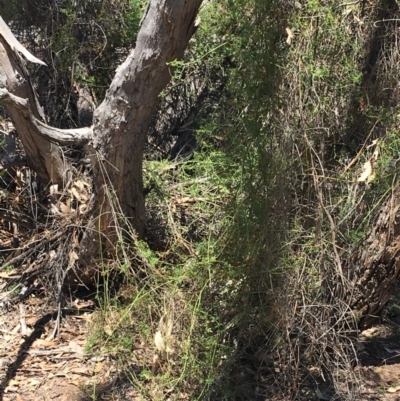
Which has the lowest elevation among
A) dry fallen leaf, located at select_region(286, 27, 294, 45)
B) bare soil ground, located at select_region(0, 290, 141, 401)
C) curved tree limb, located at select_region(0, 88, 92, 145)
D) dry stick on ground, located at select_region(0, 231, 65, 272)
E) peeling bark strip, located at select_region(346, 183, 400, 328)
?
bare soil ground, located at select_region(0, 290, 141, 401)

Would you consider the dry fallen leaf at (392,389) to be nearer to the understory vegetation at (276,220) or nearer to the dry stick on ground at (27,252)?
the understory vegetation at (276,220)

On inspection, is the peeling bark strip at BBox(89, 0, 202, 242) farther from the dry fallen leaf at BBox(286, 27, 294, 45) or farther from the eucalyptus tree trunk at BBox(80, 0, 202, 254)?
the dry fallen leaf at BBox(286, 27, 294, 45)

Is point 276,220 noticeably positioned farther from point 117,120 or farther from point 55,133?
point 55,133

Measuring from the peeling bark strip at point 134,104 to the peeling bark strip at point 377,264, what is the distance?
1669 mm

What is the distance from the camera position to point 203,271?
422cm

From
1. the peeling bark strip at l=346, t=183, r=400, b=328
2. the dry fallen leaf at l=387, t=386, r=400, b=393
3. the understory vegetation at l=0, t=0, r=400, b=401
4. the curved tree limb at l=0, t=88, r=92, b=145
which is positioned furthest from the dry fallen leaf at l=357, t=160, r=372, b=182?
the curved tree limb at l=0, t=88, r=92, b=145

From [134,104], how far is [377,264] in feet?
6.47

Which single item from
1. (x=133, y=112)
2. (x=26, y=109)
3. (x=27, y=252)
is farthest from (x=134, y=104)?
(x=27, y=252)

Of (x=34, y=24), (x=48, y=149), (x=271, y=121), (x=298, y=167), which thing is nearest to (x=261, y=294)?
(x=298, y=167)

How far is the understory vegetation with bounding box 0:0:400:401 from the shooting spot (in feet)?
12.6

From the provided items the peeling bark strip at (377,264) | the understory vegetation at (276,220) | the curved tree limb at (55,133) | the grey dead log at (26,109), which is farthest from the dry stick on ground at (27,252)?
the peeling bark strip at (377,264)

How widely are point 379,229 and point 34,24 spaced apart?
385cm

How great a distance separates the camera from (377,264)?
14.3 ft

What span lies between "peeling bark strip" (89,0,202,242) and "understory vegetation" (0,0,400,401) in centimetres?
17
